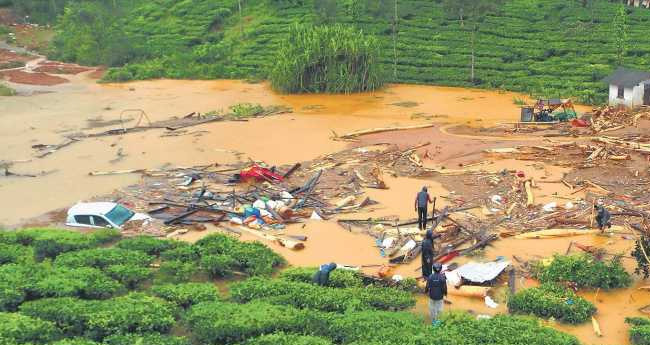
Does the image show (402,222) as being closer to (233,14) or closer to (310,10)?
(310,10)

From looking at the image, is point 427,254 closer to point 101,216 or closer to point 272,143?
point 101,216

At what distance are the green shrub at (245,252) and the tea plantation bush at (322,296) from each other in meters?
1.38

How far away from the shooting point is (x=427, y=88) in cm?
4644

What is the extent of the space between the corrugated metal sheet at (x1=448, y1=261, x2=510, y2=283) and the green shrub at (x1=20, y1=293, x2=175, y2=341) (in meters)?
7.17

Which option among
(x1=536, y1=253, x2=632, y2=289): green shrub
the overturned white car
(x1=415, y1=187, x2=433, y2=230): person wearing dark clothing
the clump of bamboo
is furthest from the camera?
the clump of bamboo

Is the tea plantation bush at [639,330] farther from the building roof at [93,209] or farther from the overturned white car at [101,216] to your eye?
the building roof at [93,209]

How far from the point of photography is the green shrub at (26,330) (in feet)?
46.7

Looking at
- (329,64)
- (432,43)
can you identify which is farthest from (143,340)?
(432,43)

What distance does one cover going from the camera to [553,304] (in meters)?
15.4

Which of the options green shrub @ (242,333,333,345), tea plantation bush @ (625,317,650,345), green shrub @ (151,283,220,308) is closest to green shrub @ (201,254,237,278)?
green shrub @ (151,283,220,308)

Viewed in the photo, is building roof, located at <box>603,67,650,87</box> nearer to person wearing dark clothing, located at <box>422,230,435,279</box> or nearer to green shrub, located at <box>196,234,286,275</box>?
person wearing dark clothing, located at <box>422,230,435,279</box>

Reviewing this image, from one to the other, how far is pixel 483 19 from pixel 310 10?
14958mm

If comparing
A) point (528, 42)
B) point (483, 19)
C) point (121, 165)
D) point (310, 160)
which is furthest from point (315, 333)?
point (483, 19)

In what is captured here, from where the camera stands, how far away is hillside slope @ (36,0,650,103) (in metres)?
44.5
